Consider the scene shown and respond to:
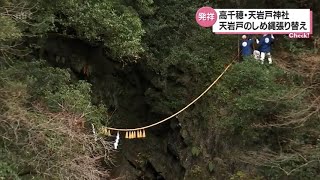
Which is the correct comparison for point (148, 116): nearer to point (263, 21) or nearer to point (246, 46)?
point (246, 46)

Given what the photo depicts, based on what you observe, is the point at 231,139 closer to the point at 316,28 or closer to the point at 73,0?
the point at 316,28

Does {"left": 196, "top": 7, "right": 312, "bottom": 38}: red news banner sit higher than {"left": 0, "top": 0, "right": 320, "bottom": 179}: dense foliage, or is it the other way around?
{"left": 196, "top": 7, "right": 312, "bottom": 38}: red news banner

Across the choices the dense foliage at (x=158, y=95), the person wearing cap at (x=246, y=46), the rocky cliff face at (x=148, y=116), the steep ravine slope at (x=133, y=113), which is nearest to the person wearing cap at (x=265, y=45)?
the person wearing cap at (x=246, y=46)

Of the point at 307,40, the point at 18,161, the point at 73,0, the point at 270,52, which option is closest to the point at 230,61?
the point at 270,52

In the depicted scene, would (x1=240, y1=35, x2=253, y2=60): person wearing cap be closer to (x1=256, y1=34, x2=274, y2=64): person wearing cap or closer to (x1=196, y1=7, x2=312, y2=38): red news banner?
(x1=256, y1=34, x2=274, y2=64): person wearing cap

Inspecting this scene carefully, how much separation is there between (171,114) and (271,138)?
195 inches

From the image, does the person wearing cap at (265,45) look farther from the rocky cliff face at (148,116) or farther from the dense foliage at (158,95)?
the rocky cliff face at (148,116)

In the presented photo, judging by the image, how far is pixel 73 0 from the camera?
10.9 metres

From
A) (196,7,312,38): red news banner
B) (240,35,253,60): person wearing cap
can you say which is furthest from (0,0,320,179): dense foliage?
(196,7,312,38): red news banner

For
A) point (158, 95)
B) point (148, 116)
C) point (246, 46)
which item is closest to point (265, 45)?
point (246, 46)

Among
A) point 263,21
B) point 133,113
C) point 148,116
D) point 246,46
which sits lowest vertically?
point 148,116

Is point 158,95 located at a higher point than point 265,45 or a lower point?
lower

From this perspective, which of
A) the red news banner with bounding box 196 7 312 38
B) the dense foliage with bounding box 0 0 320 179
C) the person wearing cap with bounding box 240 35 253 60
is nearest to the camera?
the dense foliage with bounding box 0 0 320 179

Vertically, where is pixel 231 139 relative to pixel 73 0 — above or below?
below
